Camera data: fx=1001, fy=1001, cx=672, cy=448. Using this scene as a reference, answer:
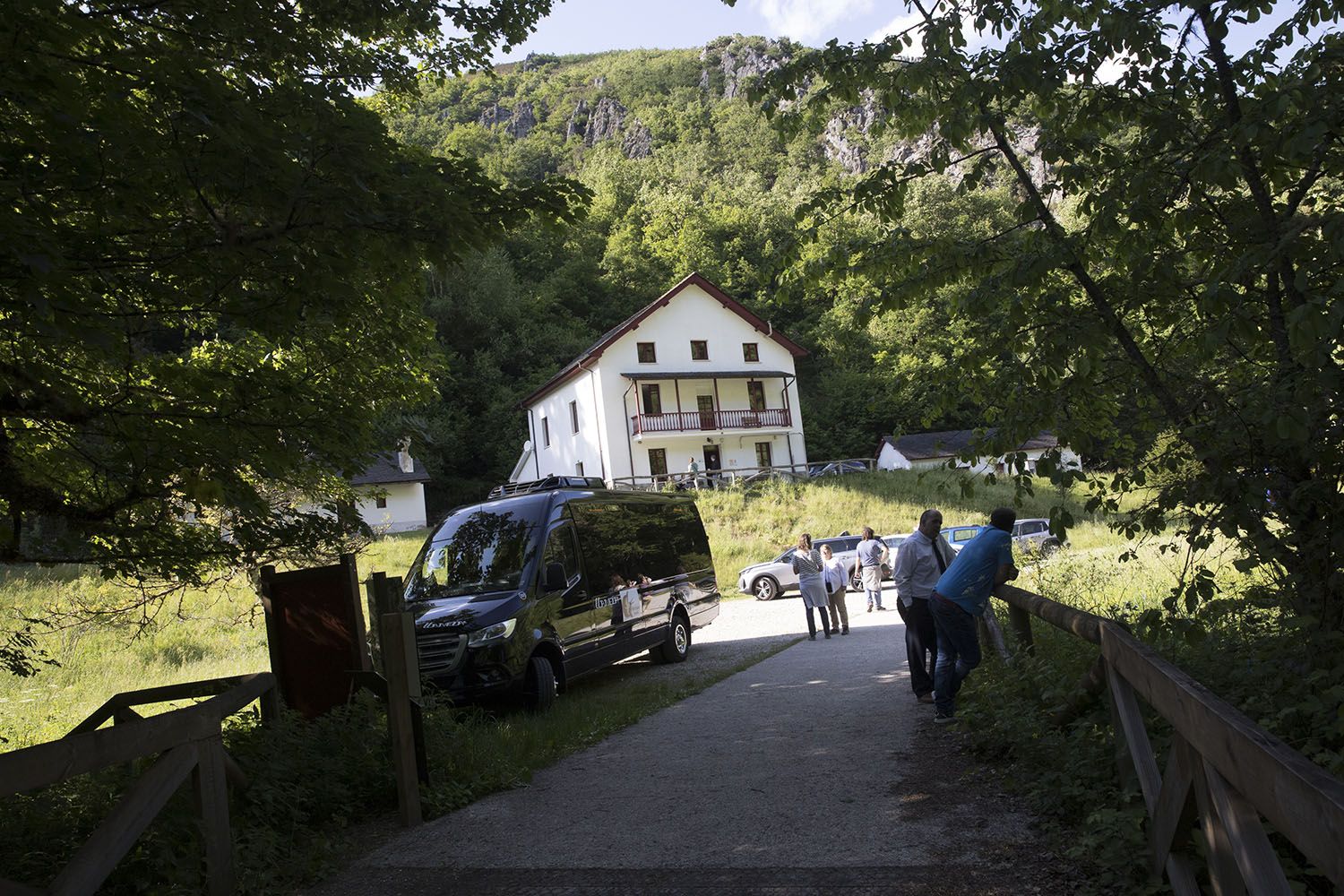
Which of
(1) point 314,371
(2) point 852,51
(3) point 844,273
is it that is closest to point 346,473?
(1) point 314,371

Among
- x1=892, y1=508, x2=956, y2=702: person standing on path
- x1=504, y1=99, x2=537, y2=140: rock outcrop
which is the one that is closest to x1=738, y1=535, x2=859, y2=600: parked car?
x1=892, y1=508, x2=956, y2=702: person standing on path

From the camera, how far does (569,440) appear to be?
168 feet

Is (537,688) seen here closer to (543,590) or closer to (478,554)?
(543,590)

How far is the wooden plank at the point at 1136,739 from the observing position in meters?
3.94

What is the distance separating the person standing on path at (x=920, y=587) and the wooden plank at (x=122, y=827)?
602 cm

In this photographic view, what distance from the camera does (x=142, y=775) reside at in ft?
13.7

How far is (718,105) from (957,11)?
146m

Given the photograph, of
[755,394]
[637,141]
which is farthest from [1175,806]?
[637,141]

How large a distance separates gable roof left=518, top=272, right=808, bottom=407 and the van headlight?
121 feet

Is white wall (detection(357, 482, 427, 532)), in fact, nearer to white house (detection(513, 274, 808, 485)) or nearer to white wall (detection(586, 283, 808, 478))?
white house (detection(513, 274, 808, 485))

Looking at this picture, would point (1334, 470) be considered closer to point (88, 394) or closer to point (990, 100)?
point (990, 100)

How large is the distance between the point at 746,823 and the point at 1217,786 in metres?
3.16

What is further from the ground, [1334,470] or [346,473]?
[346,473]

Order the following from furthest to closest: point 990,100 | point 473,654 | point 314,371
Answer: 1. point 473,654
2. point 314,371
3. point 990,100
